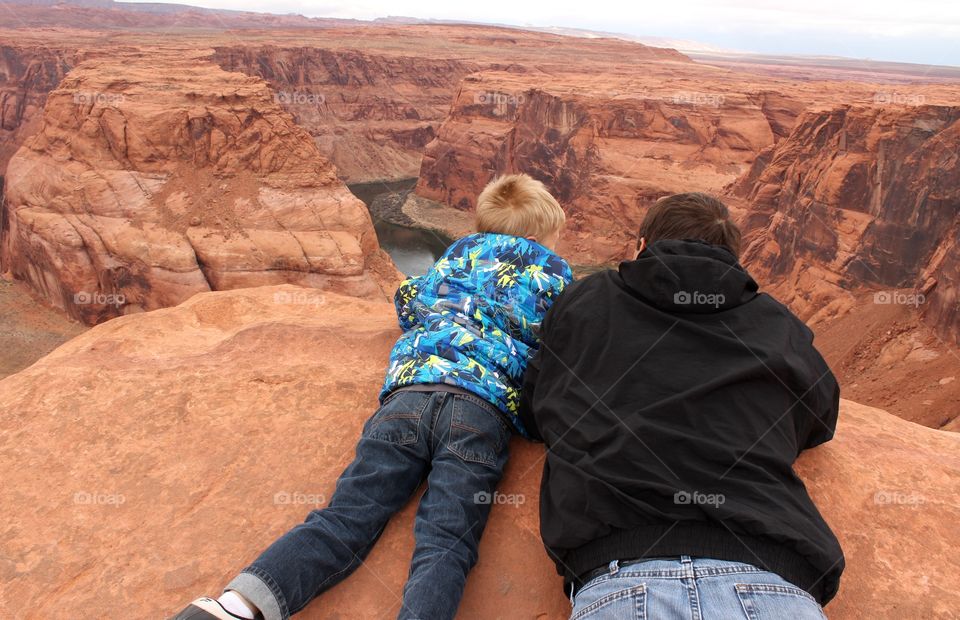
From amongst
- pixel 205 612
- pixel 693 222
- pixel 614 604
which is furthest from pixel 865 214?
pixel 205 612

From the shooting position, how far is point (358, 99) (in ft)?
214

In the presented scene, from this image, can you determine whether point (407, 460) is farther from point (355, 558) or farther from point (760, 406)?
point (760, 406)

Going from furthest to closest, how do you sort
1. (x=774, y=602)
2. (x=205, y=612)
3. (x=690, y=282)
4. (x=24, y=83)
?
(x=24, y=83), (x=690, y=282), (x=205, y=612), (x=774, y=602)

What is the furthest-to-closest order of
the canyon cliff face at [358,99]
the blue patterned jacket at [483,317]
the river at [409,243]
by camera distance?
the canyon cliff face at [358,99], the river at [409,243], the blue patterned jacket at [483,317]

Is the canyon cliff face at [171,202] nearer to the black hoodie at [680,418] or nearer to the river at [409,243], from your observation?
the river at [409,243]

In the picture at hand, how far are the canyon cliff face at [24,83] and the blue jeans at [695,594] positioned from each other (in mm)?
59386

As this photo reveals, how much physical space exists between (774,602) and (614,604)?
0.51 m

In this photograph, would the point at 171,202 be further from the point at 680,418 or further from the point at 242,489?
the point at 680,418

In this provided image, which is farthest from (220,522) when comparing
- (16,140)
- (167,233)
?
(16,140)

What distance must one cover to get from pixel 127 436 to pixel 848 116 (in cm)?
2510

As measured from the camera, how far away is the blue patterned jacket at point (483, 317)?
3180mm

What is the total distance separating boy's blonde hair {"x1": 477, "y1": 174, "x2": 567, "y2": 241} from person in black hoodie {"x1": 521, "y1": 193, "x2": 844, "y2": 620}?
94cm

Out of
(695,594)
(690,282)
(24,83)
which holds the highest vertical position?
(690,282)

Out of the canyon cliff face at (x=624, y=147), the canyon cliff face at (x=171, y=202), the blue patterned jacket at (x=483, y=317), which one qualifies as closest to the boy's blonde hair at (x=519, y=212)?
the blue patterned jacket at (x=483, y=317)
